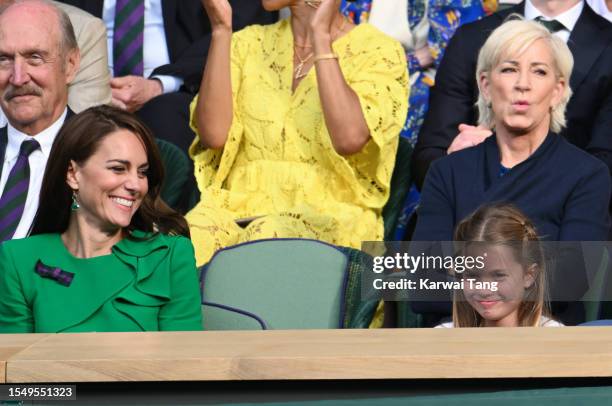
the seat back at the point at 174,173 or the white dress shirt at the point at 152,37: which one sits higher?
the white dress shirt at the point at 152,37

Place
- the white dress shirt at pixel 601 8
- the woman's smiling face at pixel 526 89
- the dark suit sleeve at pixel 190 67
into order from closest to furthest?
the woman's smiling face at pixel 526 89
the white dress shirt at pixel 601 8
the dark suit sleeve at pixel 190 67

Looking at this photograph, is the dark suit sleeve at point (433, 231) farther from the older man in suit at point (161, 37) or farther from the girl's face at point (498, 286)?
the older man in suit at point (161, 37)

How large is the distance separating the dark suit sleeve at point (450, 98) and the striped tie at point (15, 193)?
1.39 metres

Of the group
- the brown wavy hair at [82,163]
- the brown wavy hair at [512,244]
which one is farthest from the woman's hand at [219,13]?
the brown wavy hair at [512,244]

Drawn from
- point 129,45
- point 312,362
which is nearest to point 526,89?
point 129,45

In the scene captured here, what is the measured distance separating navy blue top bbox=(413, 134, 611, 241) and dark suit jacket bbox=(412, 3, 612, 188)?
45 cm

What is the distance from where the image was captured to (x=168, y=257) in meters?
3.37

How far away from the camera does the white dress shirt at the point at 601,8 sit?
16.5 ft

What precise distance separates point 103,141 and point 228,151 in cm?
127

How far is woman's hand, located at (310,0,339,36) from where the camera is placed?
451cm

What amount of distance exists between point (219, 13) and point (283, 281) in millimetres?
1201

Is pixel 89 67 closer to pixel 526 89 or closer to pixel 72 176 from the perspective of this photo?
pixel 72 176

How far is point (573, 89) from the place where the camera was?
15.1 ft

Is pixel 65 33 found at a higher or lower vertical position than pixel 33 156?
higher
